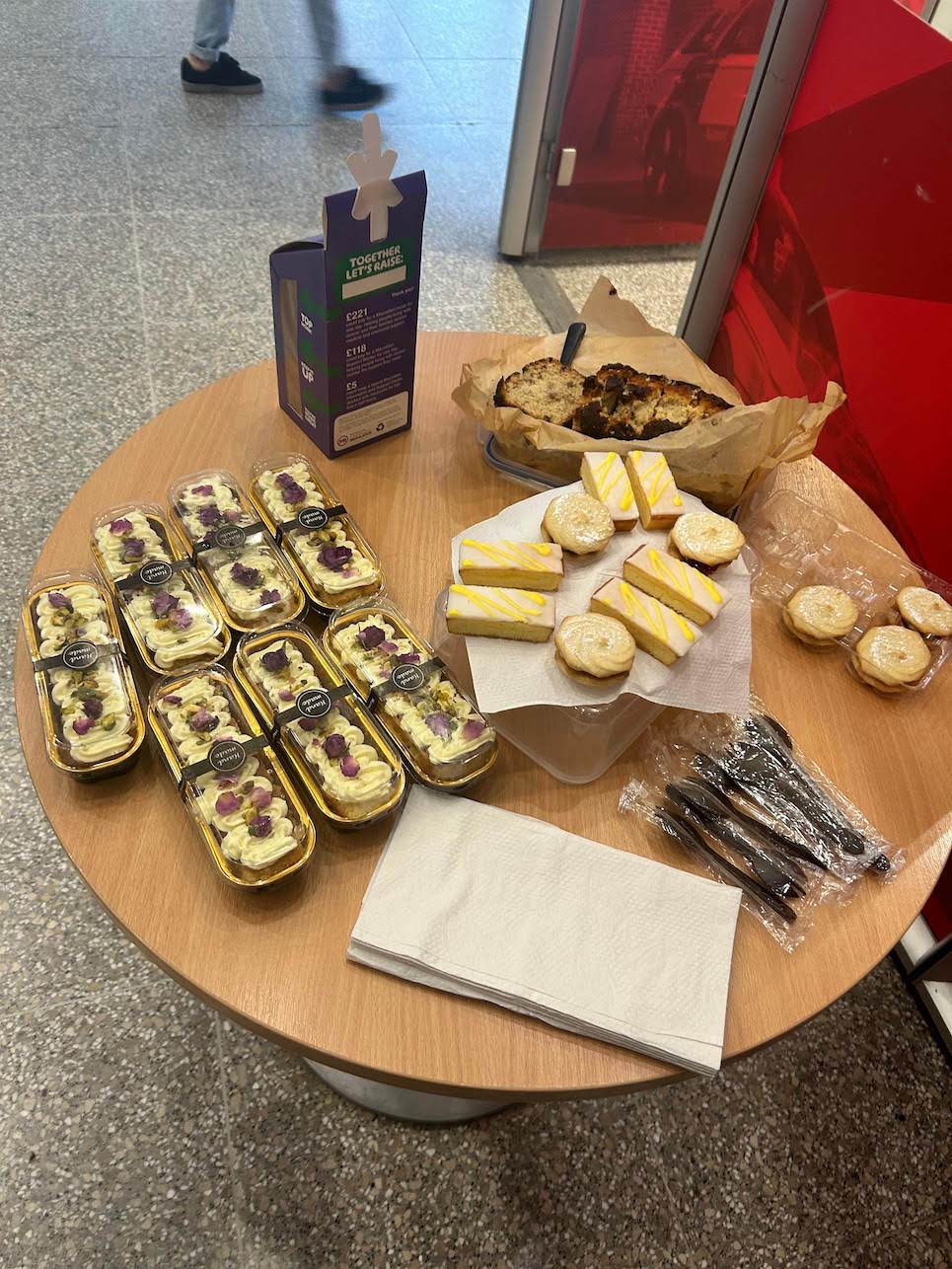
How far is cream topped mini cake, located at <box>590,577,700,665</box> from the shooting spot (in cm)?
108

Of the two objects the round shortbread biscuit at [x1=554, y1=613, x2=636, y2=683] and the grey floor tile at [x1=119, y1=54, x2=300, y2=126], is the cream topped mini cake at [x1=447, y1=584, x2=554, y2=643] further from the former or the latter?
the grey floor tile at [x1=119, y1=54, x2=300, y2=126]

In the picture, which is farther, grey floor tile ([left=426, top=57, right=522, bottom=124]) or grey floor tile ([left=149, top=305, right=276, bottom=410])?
grey floor tile ([left=426, top=57, right=522, bottom=124])

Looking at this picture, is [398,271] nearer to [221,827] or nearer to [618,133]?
[221,827]

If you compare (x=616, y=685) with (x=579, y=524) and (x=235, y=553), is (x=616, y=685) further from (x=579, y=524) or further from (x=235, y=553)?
(x=235, y=553)

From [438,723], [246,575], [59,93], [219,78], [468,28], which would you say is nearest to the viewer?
[438,723]

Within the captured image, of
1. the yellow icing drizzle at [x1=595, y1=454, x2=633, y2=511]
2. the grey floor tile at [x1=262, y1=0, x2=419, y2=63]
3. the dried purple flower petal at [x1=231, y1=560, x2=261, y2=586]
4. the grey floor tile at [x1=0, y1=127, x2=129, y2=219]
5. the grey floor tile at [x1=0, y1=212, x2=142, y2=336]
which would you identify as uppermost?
the yellow icing drizzle at [x1=595, y1=454, x2=633, y2=511]

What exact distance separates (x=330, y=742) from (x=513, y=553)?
34cm

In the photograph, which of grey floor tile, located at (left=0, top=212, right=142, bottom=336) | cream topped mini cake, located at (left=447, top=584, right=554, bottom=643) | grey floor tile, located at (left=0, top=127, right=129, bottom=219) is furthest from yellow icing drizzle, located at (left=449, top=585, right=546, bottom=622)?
grey floor tile, located at (left=0, top=127, right=129, bottom=219)

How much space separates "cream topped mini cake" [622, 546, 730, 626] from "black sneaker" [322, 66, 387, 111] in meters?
3.62

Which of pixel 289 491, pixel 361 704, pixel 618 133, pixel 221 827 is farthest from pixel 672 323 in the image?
pixel 221 827

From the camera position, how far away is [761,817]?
108cm

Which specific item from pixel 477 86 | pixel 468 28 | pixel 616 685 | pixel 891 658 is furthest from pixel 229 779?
pixel 468 28

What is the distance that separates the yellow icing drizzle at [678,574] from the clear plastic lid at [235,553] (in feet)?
1.54

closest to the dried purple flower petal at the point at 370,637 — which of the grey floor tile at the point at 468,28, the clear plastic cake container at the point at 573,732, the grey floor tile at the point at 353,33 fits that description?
the clear plastic cake container at the point at 573,732
